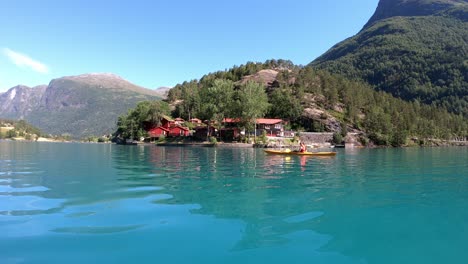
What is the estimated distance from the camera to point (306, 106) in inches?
5408

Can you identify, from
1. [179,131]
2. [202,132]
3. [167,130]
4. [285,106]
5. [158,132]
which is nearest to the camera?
[202,132]

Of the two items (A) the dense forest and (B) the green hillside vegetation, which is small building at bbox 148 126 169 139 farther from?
(A) the dense forest

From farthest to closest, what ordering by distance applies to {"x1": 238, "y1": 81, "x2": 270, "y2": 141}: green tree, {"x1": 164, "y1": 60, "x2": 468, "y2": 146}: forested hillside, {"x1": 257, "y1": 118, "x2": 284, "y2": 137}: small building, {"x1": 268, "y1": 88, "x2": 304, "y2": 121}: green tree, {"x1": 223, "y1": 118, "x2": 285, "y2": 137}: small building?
1. {"x1": 268, "y1": 88, "x2": 304, "y2": 121}: green tree
2. {"x1": 257, "y1": 118, "x2": 284, "y2": 137}: small building
3. {"x1": 223, "y1": 118, "x2": 285, "y2": 137}: small building
4. {"x1": 164, "y1": 60, "x2": 468, "y2": 146}: forested hillside
5. {"x1": 238, "y1": 81, "x2": 270, "y2": 141}: green tree

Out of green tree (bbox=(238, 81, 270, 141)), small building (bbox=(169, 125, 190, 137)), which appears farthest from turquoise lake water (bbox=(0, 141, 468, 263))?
small building (bbox=(169, 125, 190, 137))

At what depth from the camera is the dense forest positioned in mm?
113188

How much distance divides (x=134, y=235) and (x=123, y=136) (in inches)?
5550

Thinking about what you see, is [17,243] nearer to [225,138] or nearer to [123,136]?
[225,138]

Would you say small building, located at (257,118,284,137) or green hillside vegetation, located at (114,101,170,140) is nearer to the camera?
small building, located at (257,118,284,137)

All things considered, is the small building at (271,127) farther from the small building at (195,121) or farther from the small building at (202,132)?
the small building at (195,121)

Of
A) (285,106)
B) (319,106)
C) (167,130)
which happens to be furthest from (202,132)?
(319,106)

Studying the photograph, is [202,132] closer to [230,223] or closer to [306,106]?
[306,106]

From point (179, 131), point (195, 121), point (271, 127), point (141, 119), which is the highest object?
point (141, 119)

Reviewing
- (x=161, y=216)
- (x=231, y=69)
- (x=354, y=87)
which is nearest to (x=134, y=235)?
(x=161, y=216)

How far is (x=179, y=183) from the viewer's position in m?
21.5
